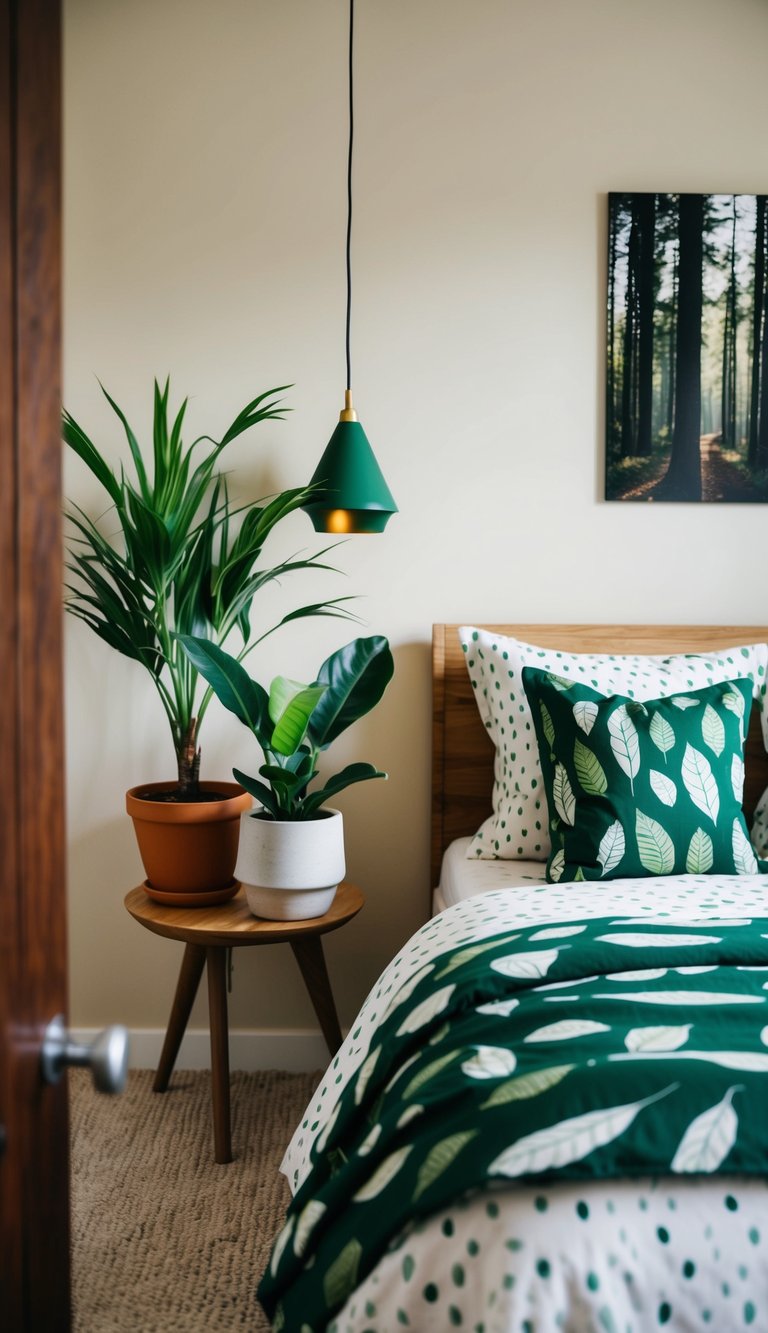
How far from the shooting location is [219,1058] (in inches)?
84.7

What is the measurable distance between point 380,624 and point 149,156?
1325 millimetres

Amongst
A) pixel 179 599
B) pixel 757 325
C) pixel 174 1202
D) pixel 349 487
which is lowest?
pixel 174 1202

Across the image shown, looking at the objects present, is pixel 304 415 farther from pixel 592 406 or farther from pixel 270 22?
pixel 270 22

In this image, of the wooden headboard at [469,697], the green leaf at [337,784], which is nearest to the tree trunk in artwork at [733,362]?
the wooden headboard at [469,697]

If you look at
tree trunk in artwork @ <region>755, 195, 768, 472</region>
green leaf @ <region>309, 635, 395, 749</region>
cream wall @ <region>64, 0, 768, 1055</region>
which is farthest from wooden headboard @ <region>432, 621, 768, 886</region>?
tree trunk in artwork @ <region>755, 195, 768, 472</region>

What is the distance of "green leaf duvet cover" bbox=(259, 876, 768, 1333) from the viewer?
103 centimetres

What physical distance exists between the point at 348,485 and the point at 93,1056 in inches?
67.9

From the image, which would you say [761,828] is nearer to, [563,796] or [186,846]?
[563,796]

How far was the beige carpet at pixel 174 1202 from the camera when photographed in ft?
5.72

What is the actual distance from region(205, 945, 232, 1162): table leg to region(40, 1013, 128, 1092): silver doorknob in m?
1.42

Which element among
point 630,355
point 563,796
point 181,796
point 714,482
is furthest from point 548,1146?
point 630,355

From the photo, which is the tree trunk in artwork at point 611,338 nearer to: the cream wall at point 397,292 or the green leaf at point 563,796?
the cream wall at point 397,292

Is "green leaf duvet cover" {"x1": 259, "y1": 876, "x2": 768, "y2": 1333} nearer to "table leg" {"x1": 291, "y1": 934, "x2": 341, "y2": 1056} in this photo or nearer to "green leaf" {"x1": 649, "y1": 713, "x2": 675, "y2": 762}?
"green leaf" {"x1": 649, "y1": 713, "x2": 675, "y2": 762}

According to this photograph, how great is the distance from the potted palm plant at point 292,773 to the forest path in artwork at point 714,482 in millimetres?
889
